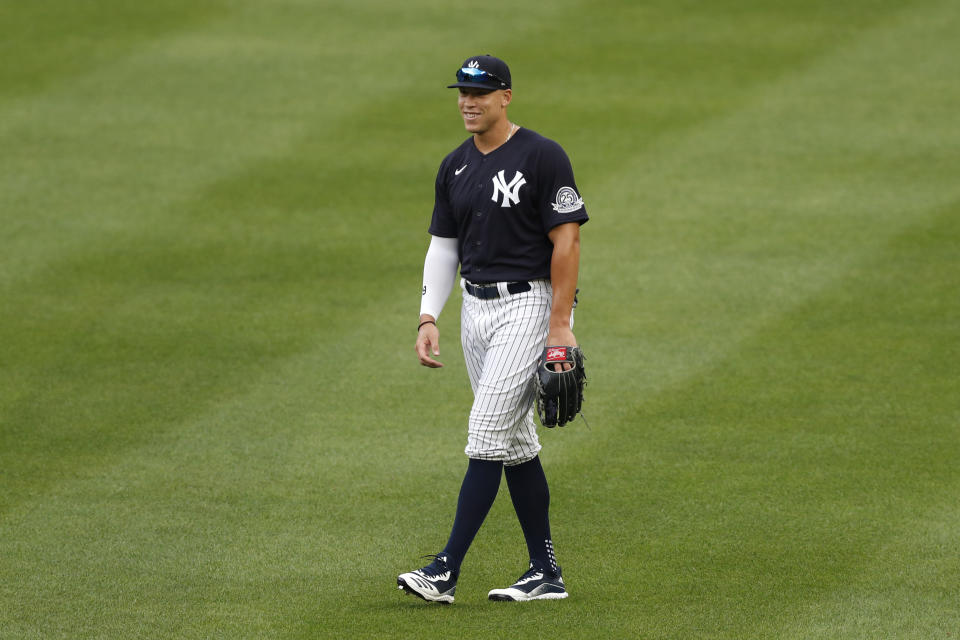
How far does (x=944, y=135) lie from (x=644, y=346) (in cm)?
492

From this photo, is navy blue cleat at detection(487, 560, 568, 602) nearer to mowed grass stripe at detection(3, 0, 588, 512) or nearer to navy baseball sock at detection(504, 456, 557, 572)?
navy baseball sock at detection(504, 456, 557, 572)

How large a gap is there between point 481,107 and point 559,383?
110 centimetres

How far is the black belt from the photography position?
5.37m

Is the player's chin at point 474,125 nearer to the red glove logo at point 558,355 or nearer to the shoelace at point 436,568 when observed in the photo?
the red glove logo at point 558,355

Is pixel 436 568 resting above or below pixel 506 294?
below

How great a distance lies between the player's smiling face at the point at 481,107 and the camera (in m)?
5.34

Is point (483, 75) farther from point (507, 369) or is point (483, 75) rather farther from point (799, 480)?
point (799, 480)

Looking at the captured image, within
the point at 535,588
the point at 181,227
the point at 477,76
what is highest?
the point at 477,76

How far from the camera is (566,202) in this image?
17.3 feet


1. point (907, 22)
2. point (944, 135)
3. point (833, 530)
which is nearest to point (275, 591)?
point (833, 530)

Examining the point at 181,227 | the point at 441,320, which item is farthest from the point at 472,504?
the point at 181,227

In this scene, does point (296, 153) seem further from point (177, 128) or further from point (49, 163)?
point (49, 163)

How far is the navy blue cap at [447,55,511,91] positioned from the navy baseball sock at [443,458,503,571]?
4.68 ft

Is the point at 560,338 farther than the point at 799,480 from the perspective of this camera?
No
